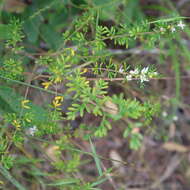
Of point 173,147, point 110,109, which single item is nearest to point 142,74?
point 110,109

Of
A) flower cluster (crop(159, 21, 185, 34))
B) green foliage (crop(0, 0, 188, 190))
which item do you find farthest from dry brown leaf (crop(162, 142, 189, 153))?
flower cluster (crop(159, 21, 185, 34))

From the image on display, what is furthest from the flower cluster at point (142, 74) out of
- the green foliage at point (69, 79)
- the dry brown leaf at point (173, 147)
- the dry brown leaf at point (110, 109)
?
the dry brown leaf at point (173, 147)

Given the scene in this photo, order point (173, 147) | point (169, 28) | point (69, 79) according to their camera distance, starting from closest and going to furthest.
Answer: point (69, 79) < point (169, 28) < point (173, 147)

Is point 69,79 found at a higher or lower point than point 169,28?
lower

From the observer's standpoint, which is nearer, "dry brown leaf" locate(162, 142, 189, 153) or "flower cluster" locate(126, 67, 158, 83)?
"flower cluster" locate(126, 67, 158, 83)

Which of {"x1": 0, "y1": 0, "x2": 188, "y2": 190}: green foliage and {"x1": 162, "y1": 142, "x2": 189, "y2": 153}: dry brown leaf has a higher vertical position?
{"x1": 0, "y1": 0, "x2": 188, "y2": 190}: green foliage

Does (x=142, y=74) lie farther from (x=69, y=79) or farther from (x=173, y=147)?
(x=173, y=147)

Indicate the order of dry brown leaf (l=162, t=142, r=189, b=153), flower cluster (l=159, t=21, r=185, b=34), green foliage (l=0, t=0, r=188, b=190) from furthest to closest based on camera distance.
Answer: dry brown leaf (l=162, t=142, r=189, b=153) < flower cluster (l=159, t=21, r=185, b=34) < green foliage (l=0, t=0, r=188, b=190)

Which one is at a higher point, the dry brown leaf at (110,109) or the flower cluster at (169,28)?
the flower cluster at (169,28)

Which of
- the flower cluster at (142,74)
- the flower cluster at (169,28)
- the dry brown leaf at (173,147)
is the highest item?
the flower cluster at (169,28)

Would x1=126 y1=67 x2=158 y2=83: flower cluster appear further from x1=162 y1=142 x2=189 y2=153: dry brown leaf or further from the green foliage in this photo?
x1=162 y1=142 x2=189 y2=153: dry brown leaf

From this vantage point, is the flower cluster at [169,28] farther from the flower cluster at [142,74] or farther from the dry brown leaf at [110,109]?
the dry brown leaf at [110,109]
